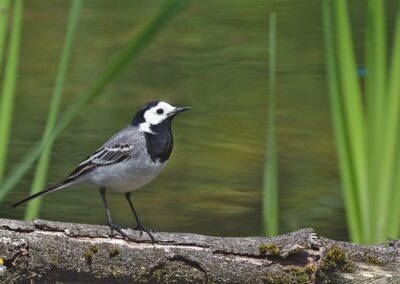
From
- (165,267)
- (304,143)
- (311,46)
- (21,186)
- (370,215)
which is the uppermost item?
(311,46)

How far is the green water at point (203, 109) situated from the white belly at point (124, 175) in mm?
1518

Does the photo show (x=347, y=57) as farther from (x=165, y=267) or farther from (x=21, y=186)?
(x=21, y=186)

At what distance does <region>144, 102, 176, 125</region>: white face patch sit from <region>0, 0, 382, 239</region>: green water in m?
1.37

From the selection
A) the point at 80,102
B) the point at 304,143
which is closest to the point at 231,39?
the point at 304,143

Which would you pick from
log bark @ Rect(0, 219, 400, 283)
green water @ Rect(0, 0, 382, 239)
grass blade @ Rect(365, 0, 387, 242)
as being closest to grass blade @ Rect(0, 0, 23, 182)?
log bark @ Rect(0, 219, 400, 283)

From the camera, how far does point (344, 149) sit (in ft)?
16.5

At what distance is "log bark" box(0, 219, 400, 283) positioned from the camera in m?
4.38

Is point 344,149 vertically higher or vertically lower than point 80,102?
higher

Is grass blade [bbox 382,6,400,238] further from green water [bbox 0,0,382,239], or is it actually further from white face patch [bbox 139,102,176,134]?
green water [bbox 0,0,382,239]

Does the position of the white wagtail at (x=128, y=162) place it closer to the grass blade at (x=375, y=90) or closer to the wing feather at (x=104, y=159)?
the wing feather at (x=104, y=159)

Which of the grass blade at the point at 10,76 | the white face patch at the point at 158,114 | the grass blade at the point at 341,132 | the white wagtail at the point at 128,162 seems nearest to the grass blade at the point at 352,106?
the grass blade at the point at 341,132

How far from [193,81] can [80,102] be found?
21.7 feet

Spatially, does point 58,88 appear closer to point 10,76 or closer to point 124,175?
point 10,76

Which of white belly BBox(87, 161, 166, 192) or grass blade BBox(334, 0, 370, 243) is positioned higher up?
grass blade BBox(334, 0, 370, 243)
